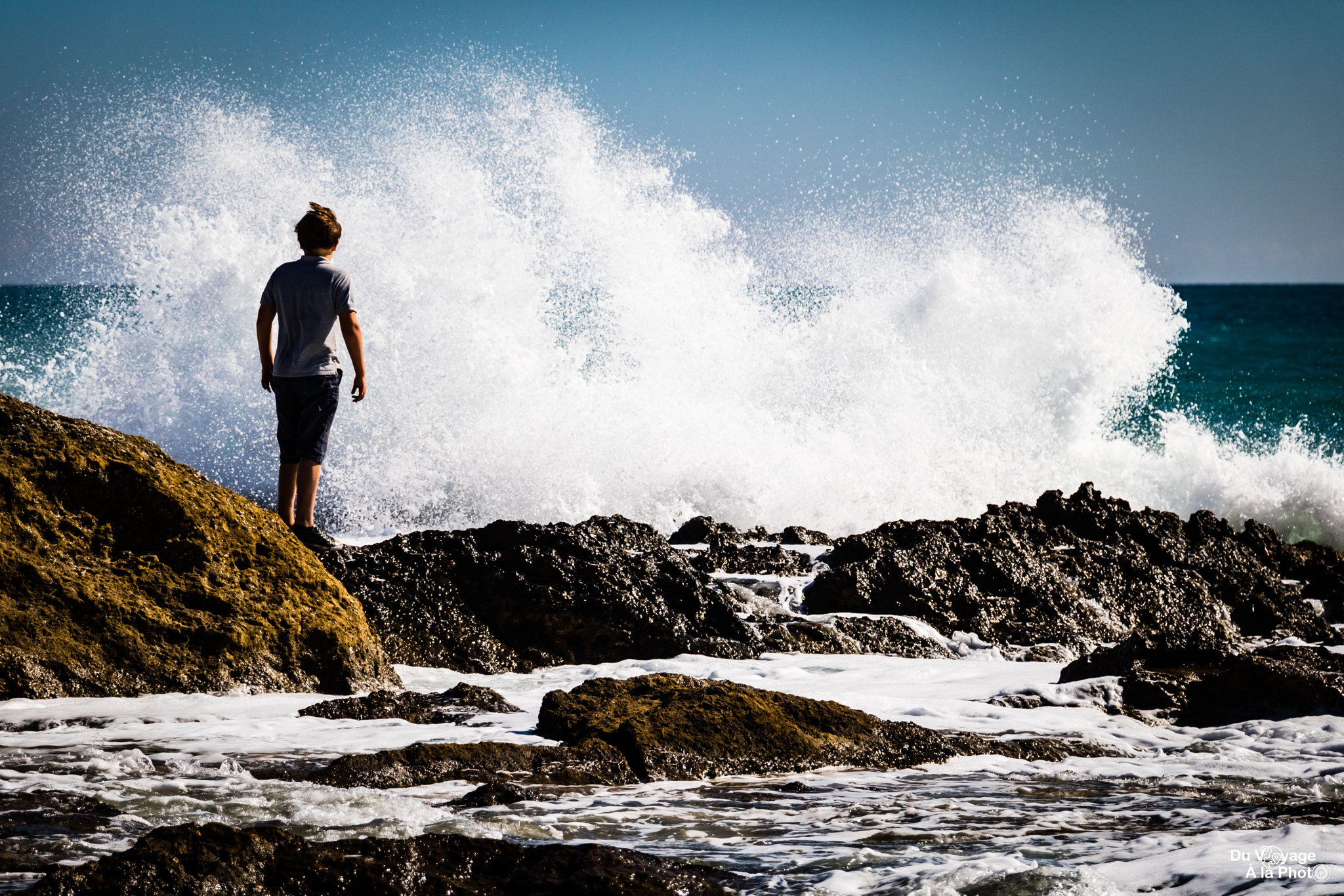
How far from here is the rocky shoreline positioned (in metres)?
2.62

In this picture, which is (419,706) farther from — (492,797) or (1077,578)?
(1077,578)

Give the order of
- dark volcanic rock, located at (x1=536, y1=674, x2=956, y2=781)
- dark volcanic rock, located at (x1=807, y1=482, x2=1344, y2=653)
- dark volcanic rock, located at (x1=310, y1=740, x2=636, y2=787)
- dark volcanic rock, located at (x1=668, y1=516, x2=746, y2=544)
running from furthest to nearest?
dark volcanic rock, located at (x1=668, y1=516, x2=746, y2=544) → dark volcanic rock, located at (x1=807, y1=482, x2=1344, y2=653) → dark volcanic rock, located at (x1=536, y1=674, x2=956, y2=781) → dark volcanic rock, located at (x1=310, y1=740, x2=636, y2=787)

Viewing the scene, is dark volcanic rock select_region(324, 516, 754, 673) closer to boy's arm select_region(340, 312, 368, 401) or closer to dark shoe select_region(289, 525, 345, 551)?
dark shoe select_region(289, 525, 345, 551)

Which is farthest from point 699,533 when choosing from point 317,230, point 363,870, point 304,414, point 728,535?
point 363,870

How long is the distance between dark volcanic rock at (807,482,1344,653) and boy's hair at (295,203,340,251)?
3.44 m

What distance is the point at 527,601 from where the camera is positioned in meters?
5.62

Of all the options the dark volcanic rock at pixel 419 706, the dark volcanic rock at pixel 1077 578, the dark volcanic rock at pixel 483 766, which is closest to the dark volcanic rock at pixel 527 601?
the dark volcanic rock at pixel 419 706

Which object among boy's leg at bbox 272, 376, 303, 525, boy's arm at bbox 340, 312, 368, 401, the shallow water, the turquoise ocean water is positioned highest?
the turquoise ocean water

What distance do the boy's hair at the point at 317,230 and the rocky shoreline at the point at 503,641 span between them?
1.37m

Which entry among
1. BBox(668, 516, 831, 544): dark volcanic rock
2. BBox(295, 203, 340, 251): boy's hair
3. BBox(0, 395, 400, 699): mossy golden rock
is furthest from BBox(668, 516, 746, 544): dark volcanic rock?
BBox(0, 395, 400, 699): mossy golden rock

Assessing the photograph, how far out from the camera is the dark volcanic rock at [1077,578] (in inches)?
273

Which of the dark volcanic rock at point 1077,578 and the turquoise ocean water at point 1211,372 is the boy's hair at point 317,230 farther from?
the turquoise ocean water at point 1211,372

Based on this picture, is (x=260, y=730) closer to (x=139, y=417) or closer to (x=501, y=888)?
(x=501, y=888)

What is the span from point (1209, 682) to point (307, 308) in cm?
449
